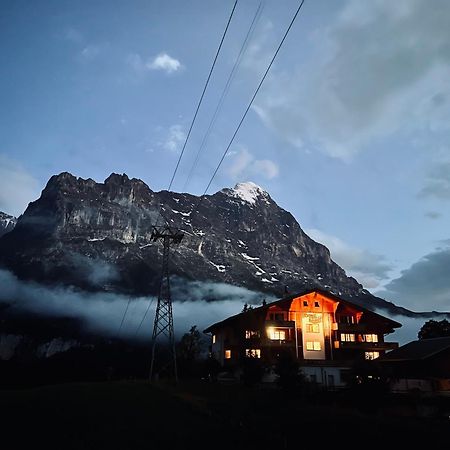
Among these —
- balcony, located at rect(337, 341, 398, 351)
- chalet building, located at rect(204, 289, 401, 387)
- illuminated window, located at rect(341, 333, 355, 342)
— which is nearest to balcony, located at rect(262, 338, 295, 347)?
chalet building, located at rect(204, 289, 401, 387)

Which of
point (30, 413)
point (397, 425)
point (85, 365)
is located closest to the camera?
point (397, 425)

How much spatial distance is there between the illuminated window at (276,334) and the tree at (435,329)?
33.0 meters

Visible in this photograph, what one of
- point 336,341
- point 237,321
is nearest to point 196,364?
point 237,321

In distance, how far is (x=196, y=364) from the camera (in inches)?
2758

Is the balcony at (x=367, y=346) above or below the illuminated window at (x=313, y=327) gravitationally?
below

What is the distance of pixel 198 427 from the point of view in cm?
2366

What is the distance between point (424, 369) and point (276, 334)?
21895 mm

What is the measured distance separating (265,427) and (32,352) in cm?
19583

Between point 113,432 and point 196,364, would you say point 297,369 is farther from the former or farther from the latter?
point 196,364

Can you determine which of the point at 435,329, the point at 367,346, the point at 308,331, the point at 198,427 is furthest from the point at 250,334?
the point at 198,427

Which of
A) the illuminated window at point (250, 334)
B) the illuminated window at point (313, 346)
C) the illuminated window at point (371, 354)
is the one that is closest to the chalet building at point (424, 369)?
the illuminated window at point (371, 354)

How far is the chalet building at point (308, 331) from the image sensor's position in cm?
6275

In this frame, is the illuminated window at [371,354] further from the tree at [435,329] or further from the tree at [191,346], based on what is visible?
the tree at [191,346]

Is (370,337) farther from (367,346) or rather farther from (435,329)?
(435,329)
